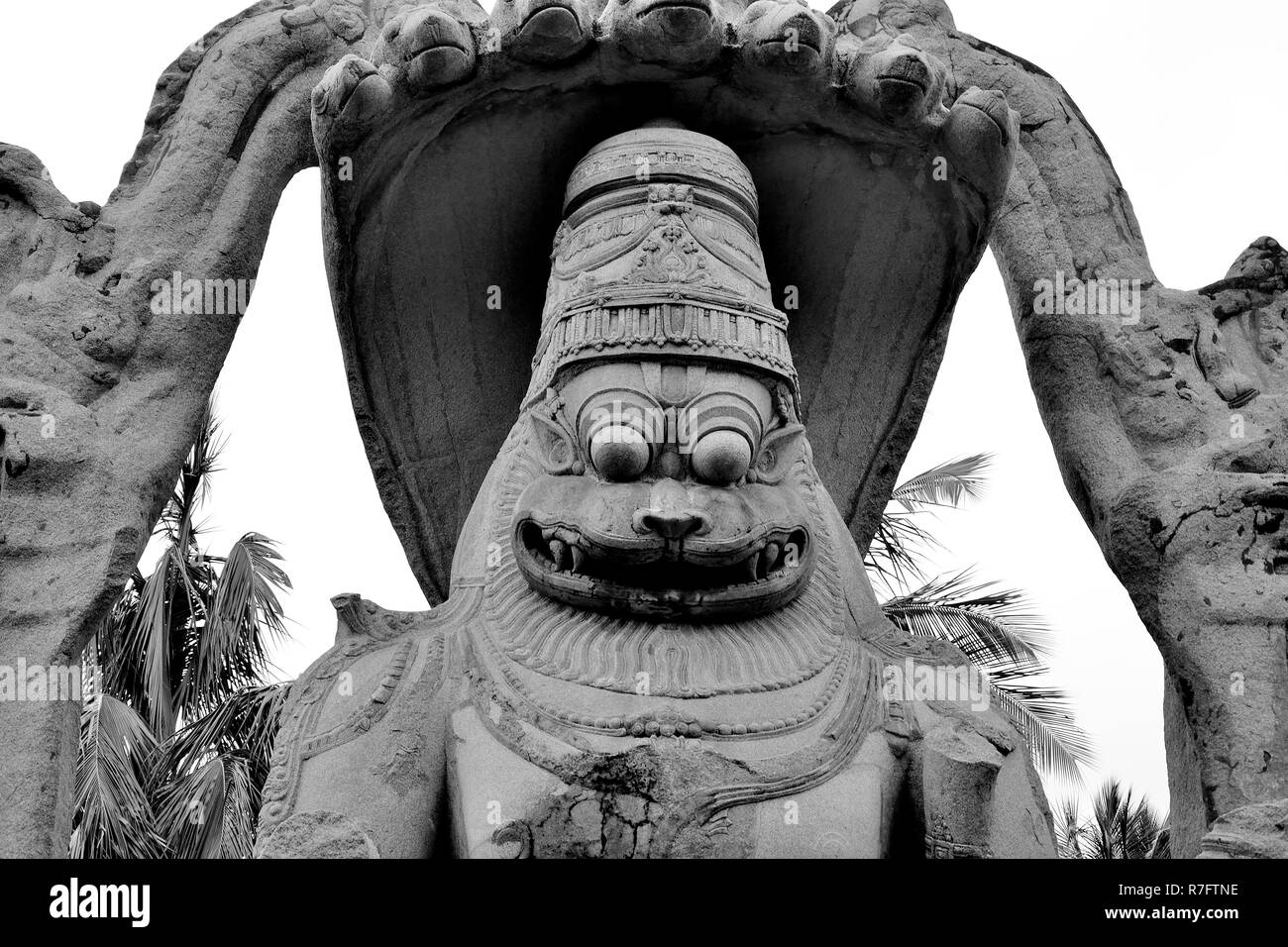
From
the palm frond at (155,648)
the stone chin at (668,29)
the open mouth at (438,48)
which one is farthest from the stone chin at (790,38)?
the palm frond at (155,648)

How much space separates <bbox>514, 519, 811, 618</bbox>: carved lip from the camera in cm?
402

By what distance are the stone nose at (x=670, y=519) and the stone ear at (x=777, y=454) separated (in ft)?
1.24

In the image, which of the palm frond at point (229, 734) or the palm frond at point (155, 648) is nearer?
the palm frond at point (229, 734)

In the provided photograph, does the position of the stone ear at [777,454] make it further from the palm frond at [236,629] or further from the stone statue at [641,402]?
the palm frond at [236,629]

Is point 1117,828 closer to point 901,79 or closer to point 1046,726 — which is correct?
point 1046,726

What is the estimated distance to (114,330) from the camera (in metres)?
5.15

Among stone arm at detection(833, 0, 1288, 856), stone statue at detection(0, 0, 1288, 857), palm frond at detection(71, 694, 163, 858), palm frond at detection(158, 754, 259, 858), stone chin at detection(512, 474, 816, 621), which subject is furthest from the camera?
palm frond at detection(158, 754, 259, 858)

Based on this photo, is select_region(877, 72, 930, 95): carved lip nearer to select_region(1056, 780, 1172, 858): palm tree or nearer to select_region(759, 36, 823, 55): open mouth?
select_region(759, 36, 823, 55): open mouth

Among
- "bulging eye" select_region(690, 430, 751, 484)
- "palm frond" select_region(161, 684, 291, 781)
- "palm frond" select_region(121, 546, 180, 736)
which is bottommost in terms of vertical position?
"bulging eye" select_region(690, 430, 751, 484)

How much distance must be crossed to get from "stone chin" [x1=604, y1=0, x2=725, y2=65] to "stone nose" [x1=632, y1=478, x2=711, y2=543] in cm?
159

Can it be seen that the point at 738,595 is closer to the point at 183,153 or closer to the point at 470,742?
the point at 470,742

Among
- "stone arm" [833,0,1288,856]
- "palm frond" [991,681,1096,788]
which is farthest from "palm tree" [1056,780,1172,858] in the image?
"stone arm" [833,0,1288,856]

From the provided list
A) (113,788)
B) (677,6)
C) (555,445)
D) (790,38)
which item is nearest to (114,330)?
(555,445)

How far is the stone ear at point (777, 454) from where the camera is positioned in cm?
436
